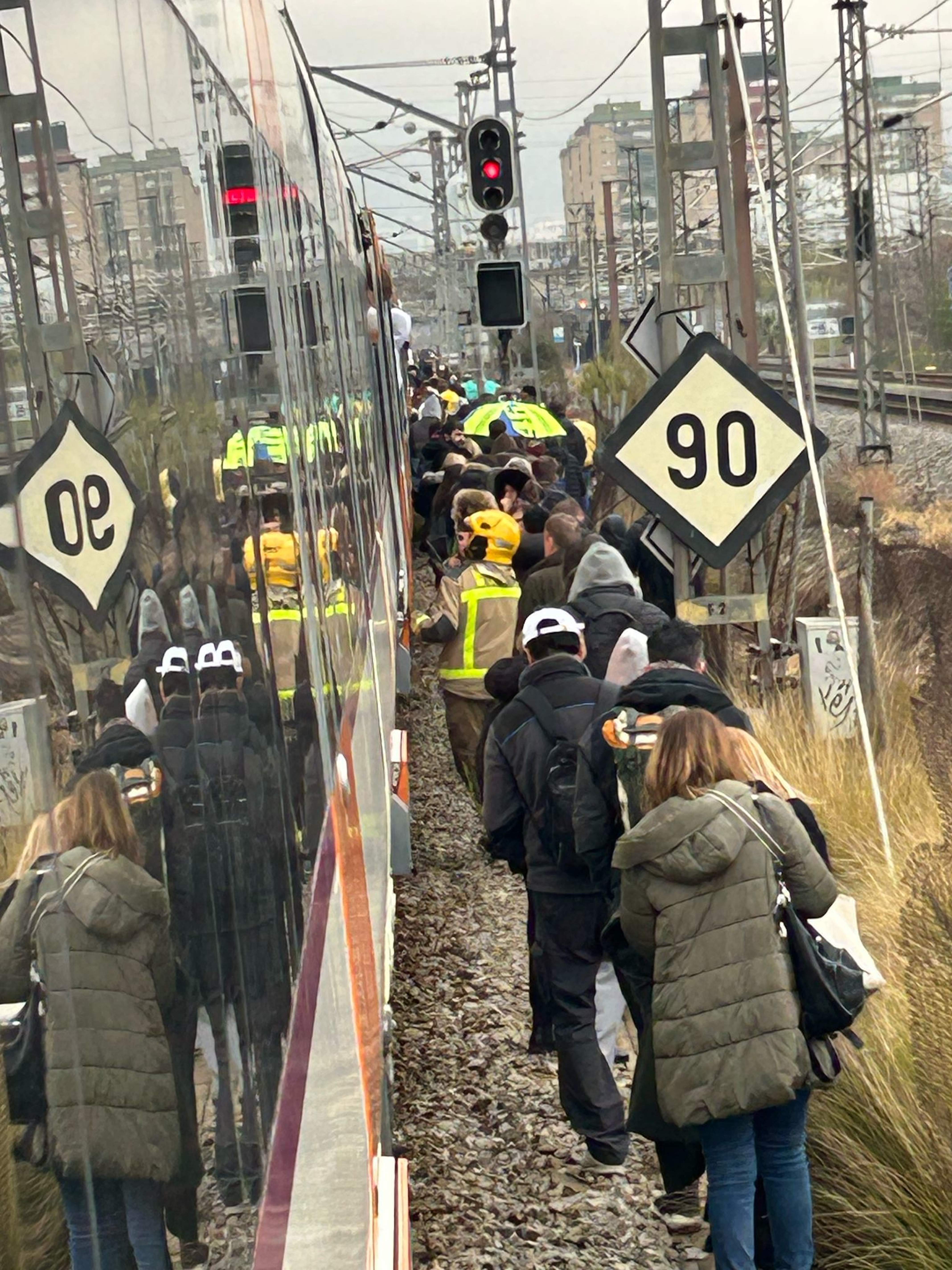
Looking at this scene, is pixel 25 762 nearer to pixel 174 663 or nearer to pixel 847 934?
pixel 174 663

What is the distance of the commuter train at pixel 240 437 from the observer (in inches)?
49.0

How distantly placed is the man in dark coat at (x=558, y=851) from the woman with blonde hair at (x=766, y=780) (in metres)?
1.47

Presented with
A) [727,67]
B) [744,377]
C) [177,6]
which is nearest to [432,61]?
[727,67]

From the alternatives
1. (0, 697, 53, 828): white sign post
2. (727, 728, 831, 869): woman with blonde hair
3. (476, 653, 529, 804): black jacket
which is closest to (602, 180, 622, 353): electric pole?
(476, 653, 529, 804): black jacket

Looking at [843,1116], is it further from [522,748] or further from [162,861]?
[162,861]

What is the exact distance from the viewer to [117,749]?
127 cm

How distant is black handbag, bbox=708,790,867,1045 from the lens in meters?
4.48

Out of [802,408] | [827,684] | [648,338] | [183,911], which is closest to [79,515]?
[183,911]

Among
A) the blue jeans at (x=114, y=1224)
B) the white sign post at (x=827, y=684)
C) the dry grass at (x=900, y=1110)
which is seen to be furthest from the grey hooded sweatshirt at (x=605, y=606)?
the blue jeans at (x=114, y=1224)

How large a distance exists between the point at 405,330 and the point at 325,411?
20309mm

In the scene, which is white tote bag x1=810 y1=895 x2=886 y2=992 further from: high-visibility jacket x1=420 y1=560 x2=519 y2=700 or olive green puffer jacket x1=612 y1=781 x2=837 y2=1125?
high-visibility jacket x1=420 y1=560 x2=519 y2=700

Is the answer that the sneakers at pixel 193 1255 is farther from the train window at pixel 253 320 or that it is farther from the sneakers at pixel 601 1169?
the sneakers at pixel 601 1169

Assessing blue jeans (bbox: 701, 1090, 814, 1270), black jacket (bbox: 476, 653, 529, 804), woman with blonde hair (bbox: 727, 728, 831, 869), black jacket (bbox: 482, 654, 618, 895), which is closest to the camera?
woman with blonde hair (bbox: 727, 728, 831, 869)

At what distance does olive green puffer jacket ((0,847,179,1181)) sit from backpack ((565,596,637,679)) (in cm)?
623
